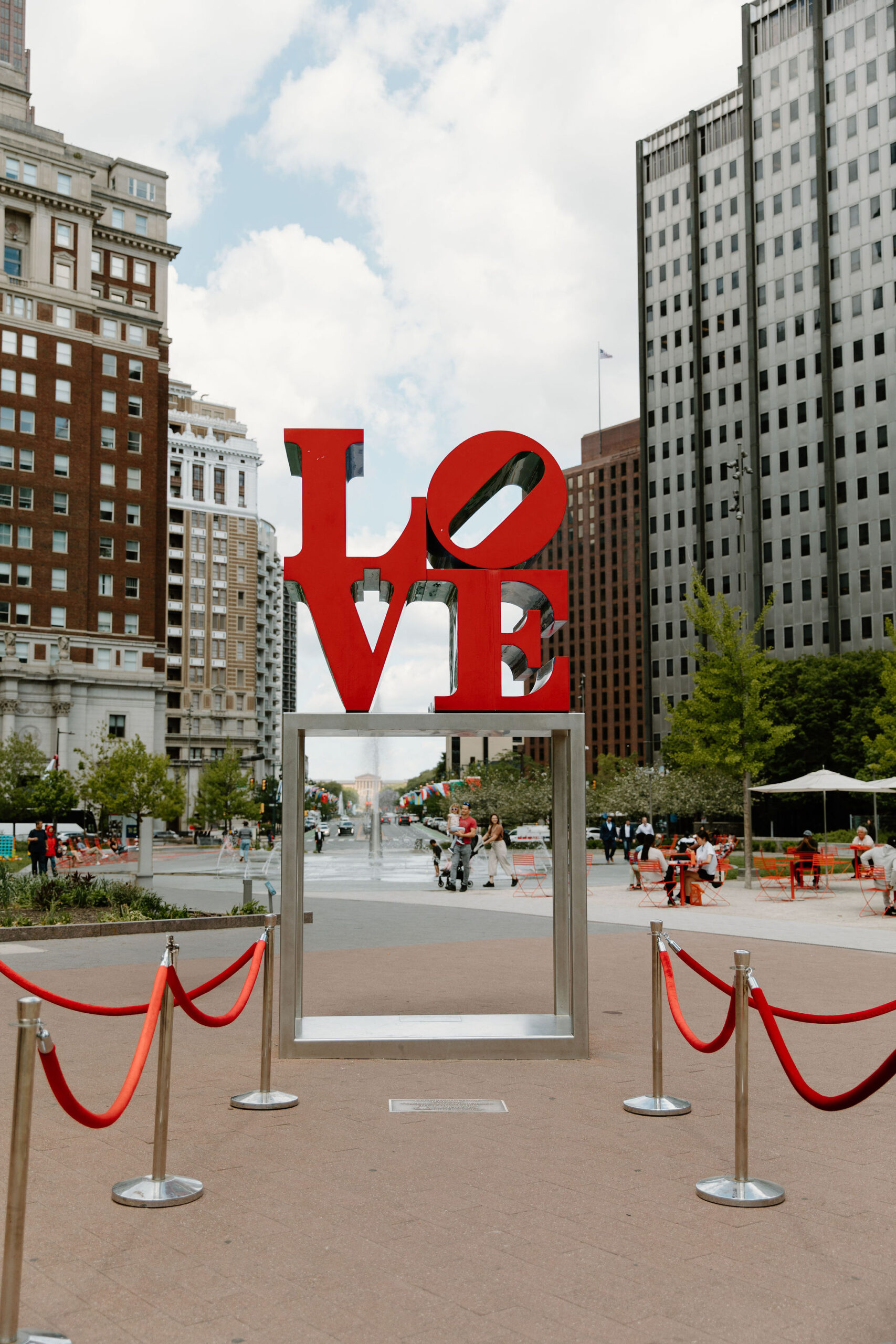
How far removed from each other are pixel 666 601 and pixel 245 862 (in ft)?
220

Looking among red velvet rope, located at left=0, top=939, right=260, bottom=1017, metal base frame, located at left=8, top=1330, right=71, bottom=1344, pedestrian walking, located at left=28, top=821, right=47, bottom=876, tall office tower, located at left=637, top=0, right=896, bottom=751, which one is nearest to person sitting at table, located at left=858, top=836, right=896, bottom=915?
red velvet rope, located at left=0, top=939, right=260, bottom=1017

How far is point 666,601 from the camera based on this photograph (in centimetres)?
10025

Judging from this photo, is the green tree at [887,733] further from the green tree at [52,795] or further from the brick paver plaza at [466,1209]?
the green tree at [52,795]

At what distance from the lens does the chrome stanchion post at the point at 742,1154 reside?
18.3 feet

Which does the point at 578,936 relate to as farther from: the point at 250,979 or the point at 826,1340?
A: the point at 826,1340

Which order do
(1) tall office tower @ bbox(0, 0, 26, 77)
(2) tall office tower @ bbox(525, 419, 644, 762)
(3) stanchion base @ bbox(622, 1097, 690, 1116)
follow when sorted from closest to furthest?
(3) stanchion base @ bbox(622, 1097, 690, 1116)
(1) tall office tower @ bbox(0, 0, 26, 77)
(2) tall office tower @ bbox(525, 419, 644, 762)

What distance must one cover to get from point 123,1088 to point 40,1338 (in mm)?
1213

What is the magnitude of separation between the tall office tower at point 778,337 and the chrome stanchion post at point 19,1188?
A: 7407cm

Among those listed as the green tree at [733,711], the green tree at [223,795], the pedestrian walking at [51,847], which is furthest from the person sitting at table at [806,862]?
the green tree at [223,795]

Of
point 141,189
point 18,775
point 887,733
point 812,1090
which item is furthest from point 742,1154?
point 141,189

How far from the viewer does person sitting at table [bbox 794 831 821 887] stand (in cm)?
2530

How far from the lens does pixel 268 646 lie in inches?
5709

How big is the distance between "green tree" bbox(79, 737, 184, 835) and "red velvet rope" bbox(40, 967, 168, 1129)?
46.8 metres

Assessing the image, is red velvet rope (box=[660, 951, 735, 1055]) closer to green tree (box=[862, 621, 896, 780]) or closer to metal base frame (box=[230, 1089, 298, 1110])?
metal base frame (box=[230, 1089, 298, 1110])
